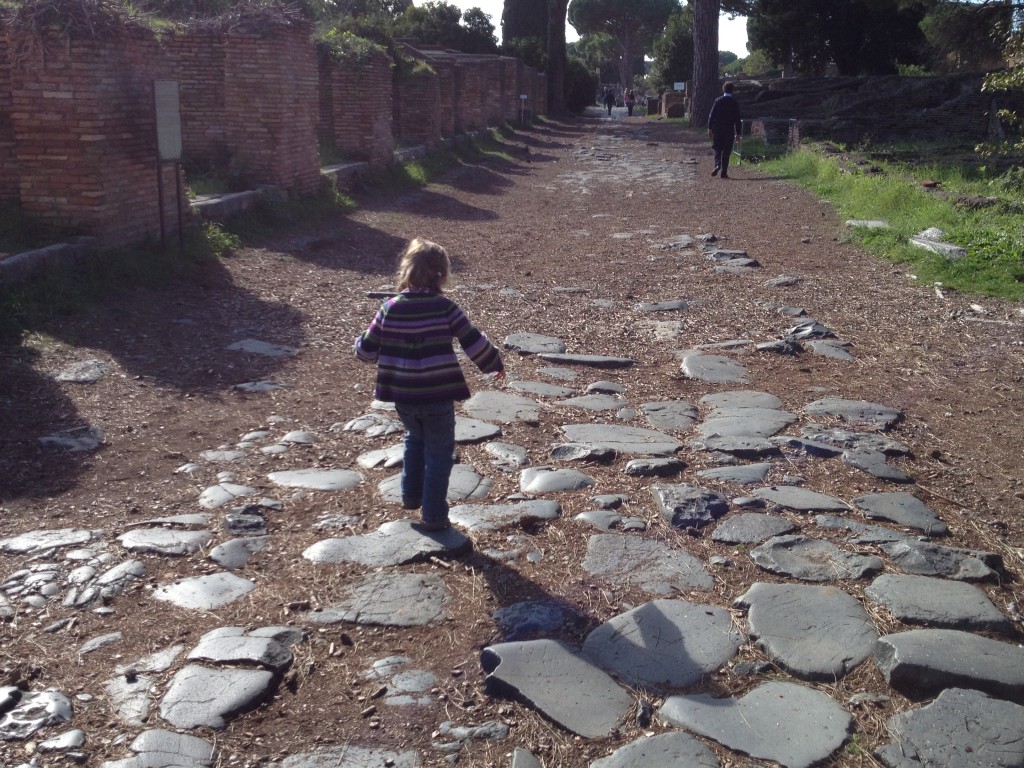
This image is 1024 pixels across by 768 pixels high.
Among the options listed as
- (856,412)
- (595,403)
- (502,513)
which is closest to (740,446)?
(856,412)

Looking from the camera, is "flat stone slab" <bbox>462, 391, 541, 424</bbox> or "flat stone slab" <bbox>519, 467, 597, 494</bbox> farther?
"flat stone slab" <bbox>462, 391, 541, 424</bbox>

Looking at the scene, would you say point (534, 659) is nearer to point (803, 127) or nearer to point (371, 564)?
point (371, 564)

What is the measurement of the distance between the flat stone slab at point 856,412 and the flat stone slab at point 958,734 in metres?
2.62

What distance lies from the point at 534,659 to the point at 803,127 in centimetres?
2346

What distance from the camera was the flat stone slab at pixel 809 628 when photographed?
10.3ft

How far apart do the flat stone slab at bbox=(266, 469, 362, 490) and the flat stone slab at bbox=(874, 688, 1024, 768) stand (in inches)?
104

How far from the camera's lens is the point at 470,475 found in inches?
188

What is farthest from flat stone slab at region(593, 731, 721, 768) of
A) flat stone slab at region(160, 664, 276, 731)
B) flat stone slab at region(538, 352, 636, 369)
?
flat stone slab at region(538, 352, 636, 369)

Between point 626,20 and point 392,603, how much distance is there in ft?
274

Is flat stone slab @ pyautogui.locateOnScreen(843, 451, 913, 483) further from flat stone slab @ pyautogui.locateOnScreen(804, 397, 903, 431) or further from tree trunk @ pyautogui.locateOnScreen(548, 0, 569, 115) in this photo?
tree trunk @ pyautogui.locateOnScreen(548, 0, 569, 115)

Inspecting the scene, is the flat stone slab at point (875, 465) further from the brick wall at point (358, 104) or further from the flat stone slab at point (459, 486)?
the brick wall at point (358, 104)

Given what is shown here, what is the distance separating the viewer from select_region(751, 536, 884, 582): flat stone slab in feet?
12.2

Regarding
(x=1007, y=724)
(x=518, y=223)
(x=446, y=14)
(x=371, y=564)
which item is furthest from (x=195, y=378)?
(x=446, y=14)

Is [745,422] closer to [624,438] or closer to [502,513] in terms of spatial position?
[624,438]
